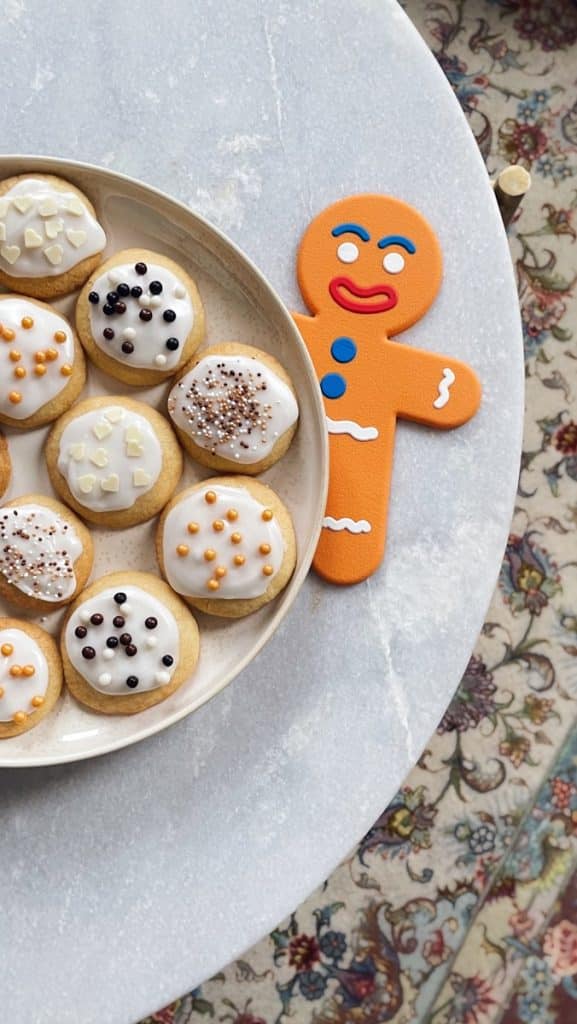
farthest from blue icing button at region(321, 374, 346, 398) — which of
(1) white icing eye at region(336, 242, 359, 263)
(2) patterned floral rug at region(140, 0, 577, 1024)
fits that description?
(2) patterned floral rug at region(140, 0, 577, 1024)

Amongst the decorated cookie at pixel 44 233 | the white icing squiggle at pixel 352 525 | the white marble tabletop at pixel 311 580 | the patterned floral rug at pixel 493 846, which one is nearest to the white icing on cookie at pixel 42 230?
the decorated cookie at pixel 44 233

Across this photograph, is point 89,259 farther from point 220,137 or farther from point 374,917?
point 374,917

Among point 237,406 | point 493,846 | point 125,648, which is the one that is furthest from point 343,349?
point 493,846

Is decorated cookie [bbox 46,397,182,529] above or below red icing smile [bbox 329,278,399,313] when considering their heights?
below

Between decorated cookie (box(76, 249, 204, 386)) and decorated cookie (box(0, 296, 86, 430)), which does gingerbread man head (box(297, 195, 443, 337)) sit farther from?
decorated cookie (box(0, 296, 86, 430))

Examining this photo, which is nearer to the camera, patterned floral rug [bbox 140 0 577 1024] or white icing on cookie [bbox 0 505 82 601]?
white icing on cookie [bbox 0 505 82 601]
